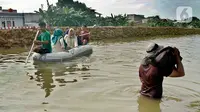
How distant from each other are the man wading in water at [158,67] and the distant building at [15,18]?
93.3 ft

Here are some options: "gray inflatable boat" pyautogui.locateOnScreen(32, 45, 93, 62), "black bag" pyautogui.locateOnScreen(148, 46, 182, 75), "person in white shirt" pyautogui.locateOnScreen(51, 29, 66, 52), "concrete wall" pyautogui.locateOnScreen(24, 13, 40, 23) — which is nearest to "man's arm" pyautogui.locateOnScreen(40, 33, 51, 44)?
"gray inflatable boat" pyautogui.locateOnScreen(32, 45, 93, 62)

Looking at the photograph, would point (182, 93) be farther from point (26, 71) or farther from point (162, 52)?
point (26, 71)

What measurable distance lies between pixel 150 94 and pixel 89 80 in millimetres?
3039

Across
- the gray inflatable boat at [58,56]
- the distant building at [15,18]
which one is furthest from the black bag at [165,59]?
the distant building at [15,18]

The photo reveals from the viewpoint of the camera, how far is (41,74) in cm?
973

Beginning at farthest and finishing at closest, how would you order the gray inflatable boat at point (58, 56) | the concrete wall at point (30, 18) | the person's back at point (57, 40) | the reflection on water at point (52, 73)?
the concrete wall at point (30, 18) → the person's back at point (57, 40) → the gray inflatable boat at point (58, 56) → the reflection on water at point (52, 73)

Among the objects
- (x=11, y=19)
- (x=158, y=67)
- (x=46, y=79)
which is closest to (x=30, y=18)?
(x=11, y=19)

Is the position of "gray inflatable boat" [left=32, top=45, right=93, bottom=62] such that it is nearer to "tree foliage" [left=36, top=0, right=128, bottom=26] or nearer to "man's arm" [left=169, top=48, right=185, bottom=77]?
"man's arm" [left=169, top=48, right=185, bottom=77]

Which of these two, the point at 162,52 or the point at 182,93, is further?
the point at 182,93

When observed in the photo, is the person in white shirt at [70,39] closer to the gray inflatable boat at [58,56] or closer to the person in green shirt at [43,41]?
the gray inflatable boat at [58,56]

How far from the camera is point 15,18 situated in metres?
33.9

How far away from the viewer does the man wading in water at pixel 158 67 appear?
522cm

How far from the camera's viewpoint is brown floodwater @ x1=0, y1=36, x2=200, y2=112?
6.02 metres

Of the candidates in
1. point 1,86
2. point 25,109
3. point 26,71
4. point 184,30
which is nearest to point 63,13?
point 184,30
